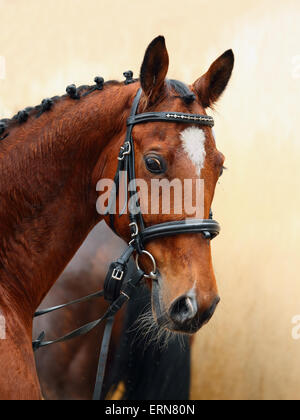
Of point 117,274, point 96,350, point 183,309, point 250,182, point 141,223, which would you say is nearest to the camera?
point 183,309

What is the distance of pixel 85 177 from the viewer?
5.44 ft

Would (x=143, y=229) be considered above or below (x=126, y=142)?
below

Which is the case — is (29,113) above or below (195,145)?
above

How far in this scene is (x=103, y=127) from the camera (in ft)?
5.39

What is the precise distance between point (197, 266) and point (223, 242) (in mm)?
2273

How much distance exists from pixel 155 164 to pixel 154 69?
1.13 feet

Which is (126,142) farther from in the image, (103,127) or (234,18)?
(234,18)

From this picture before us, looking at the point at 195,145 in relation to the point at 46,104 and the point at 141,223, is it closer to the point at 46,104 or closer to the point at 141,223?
the point at 141,223

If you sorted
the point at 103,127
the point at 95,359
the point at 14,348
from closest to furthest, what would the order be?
1. the point at 14,348
2. the point at 103,127
3. the point at 95,359

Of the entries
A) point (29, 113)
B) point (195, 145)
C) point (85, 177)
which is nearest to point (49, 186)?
point (85, 177)

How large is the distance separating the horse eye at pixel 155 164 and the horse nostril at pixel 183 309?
420mm

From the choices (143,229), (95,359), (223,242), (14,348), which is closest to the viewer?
(14,348)

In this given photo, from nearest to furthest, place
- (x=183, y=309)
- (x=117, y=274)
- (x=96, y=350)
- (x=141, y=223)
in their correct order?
(x=183, y=309)
(x=141, y=223)
(x=117, y=274)
(x=96, y=350)
